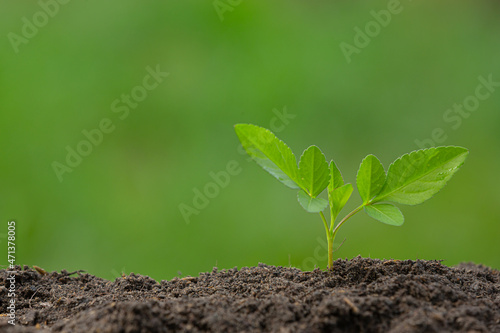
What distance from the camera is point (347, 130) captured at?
2.72 meters

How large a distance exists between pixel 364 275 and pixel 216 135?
1611 mm

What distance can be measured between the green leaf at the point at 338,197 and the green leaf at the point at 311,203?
94 mm

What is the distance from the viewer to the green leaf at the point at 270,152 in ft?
4.07

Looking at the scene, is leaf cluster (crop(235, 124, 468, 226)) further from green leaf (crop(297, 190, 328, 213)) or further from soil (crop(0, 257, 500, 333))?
soil (crop(0, 257, 500, 333))

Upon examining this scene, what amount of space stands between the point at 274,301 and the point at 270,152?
0.38m

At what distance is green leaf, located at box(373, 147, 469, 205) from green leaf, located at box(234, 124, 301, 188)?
25cm

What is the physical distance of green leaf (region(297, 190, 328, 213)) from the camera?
3.85 feet

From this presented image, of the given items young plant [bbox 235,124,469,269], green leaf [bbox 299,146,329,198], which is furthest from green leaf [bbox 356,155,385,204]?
green leaf [bbox 299,146,329,198]

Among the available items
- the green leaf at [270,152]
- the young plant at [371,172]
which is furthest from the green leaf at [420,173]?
the green leaf at [270,152]


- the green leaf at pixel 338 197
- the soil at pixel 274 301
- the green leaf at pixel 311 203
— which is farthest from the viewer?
the green leaf at pixel 338 197

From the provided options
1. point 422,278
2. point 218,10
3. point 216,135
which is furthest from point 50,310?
point 218,10

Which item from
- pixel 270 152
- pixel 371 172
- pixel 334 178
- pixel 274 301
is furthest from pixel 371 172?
pixel 274 301

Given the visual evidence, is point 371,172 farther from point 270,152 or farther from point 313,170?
point 270,152

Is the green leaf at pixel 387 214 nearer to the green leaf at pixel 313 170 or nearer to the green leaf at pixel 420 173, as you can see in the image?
the green leaf at pixel 420 173
